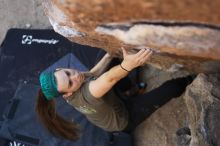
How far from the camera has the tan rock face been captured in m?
0.78

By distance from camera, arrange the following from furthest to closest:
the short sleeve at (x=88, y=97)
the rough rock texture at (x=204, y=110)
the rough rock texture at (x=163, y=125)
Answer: the rough rock texture at (x=163, y=125) → the short sleeve at (x=88, y=97) → the rough rock texture at (x=204, y=110)

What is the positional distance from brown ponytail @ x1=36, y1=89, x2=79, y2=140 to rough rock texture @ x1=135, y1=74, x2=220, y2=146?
26 centimetres

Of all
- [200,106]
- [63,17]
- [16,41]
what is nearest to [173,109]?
[200,106]

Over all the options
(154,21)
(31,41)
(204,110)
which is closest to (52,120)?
(204,110)

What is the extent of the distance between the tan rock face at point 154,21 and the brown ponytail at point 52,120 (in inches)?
18.9

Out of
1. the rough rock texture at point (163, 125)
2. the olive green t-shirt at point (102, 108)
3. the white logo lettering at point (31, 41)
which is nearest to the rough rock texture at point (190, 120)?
the rough rock texture at point (163, 125)

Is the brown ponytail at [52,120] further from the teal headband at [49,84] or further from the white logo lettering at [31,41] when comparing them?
the white logo lettering at [31,41]

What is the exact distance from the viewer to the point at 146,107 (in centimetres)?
163

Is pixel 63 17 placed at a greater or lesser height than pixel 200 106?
greater

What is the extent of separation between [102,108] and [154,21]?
657 mm

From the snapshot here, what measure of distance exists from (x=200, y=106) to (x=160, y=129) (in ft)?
1.02

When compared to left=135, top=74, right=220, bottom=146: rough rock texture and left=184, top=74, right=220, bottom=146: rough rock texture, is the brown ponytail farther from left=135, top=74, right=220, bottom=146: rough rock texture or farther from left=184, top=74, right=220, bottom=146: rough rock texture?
left=184, top=74, right=220, bottom=146: rough rock texture

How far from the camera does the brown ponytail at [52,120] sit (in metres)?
1.46

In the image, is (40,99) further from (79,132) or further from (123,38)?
(123,38)
